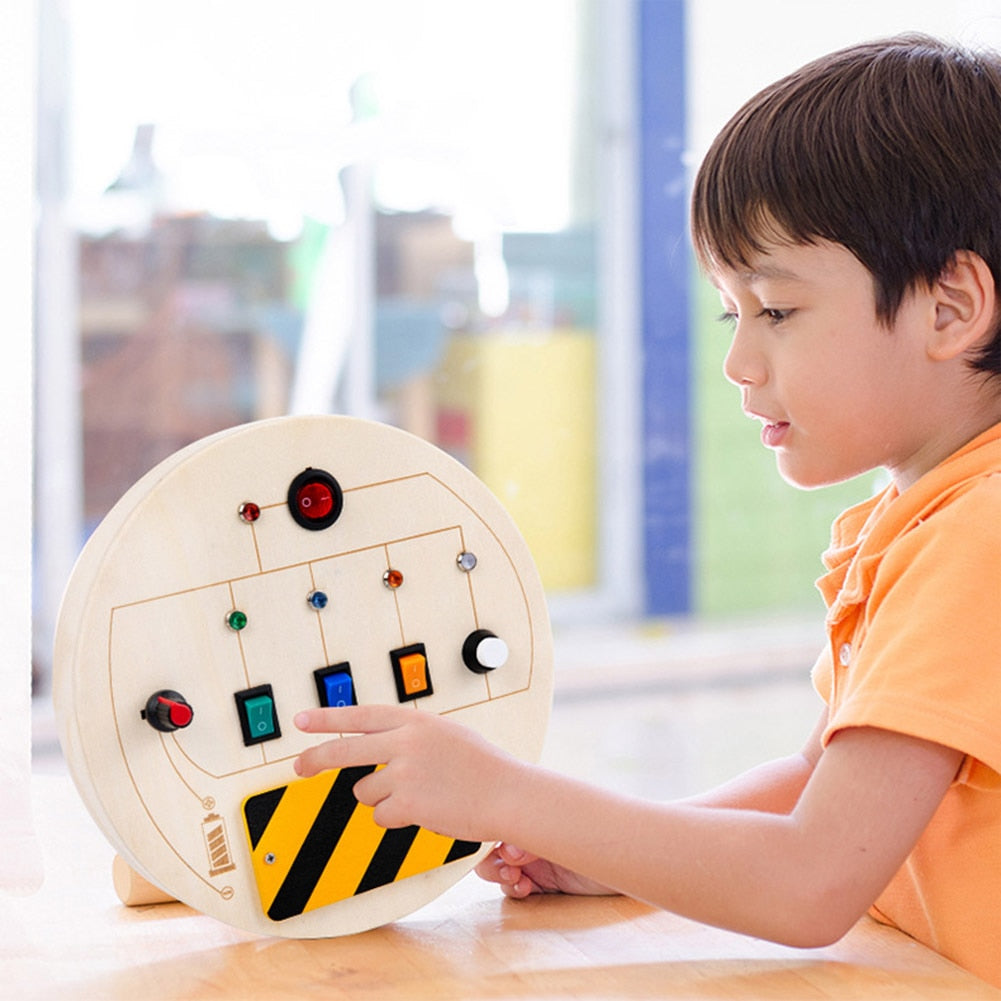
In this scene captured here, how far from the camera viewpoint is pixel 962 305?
2.25 ft

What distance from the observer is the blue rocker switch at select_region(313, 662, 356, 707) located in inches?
27.4

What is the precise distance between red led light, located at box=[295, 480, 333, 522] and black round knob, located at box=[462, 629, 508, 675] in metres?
0.11

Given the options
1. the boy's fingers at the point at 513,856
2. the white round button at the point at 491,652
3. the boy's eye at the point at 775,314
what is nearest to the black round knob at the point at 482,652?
the white round button at the point at 491,652

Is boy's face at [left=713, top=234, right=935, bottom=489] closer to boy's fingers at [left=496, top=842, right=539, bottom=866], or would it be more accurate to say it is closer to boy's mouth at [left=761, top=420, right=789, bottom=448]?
boy's mouth at [left=761, top=420, right=789, bottom=448]

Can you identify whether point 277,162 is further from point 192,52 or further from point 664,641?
point 664,641

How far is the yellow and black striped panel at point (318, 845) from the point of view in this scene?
27.1 inches

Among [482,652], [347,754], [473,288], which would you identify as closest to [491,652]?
[482,652]

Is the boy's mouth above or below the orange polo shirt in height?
above

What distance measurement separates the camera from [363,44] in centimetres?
267

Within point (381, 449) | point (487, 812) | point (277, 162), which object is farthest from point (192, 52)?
point (487, 812)

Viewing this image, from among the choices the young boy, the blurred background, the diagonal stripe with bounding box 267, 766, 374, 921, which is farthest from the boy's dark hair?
the blurred background

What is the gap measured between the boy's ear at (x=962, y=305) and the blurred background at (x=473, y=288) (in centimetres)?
184

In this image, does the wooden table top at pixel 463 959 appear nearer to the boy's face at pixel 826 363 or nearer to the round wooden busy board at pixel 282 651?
the round wooden busy board at pixel 282 651

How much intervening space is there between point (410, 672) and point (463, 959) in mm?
148
